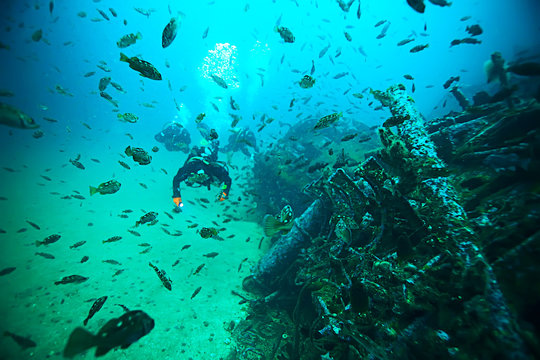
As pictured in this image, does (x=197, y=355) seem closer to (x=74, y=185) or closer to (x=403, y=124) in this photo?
(x=403, y=124)

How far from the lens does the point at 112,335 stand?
164 cm

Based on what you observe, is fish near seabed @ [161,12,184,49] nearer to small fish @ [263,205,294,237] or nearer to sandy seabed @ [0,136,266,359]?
small fish @ [263,205,294,237]

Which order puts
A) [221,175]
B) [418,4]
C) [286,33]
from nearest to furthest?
[418,4]
[286,33]
[221,175]

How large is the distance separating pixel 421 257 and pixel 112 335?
3.46 meters

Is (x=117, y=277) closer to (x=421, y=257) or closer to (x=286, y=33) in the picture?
(x=421, y=257)

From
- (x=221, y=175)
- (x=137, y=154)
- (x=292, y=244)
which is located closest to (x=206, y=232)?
(x=292, y=244)

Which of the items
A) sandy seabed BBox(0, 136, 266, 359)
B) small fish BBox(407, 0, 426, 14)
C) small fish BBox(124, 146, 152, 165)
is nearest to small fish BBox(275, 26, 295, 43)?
small fish BBox(407, 0, 426, 14)

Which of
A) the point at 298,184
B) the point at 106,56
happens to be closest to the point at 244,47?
the point at 106,56

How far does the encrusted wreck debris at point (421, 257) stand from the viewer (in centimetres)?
165

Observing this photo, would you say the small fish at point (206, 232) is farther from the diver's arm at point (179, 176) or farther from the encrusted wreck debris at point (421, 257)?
the diver's arm at point (179, 176)

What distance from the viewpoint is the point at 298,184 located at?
9680 mm

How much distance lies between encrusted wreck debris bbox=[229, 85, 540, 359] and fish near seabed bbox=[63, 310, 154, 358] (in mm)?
2014

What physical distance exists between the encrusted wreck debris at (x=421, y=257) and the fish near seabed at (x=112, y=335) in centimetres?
201

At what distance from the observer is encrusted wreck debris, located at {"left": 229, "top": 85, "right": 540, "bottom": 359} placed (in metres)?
1.65
